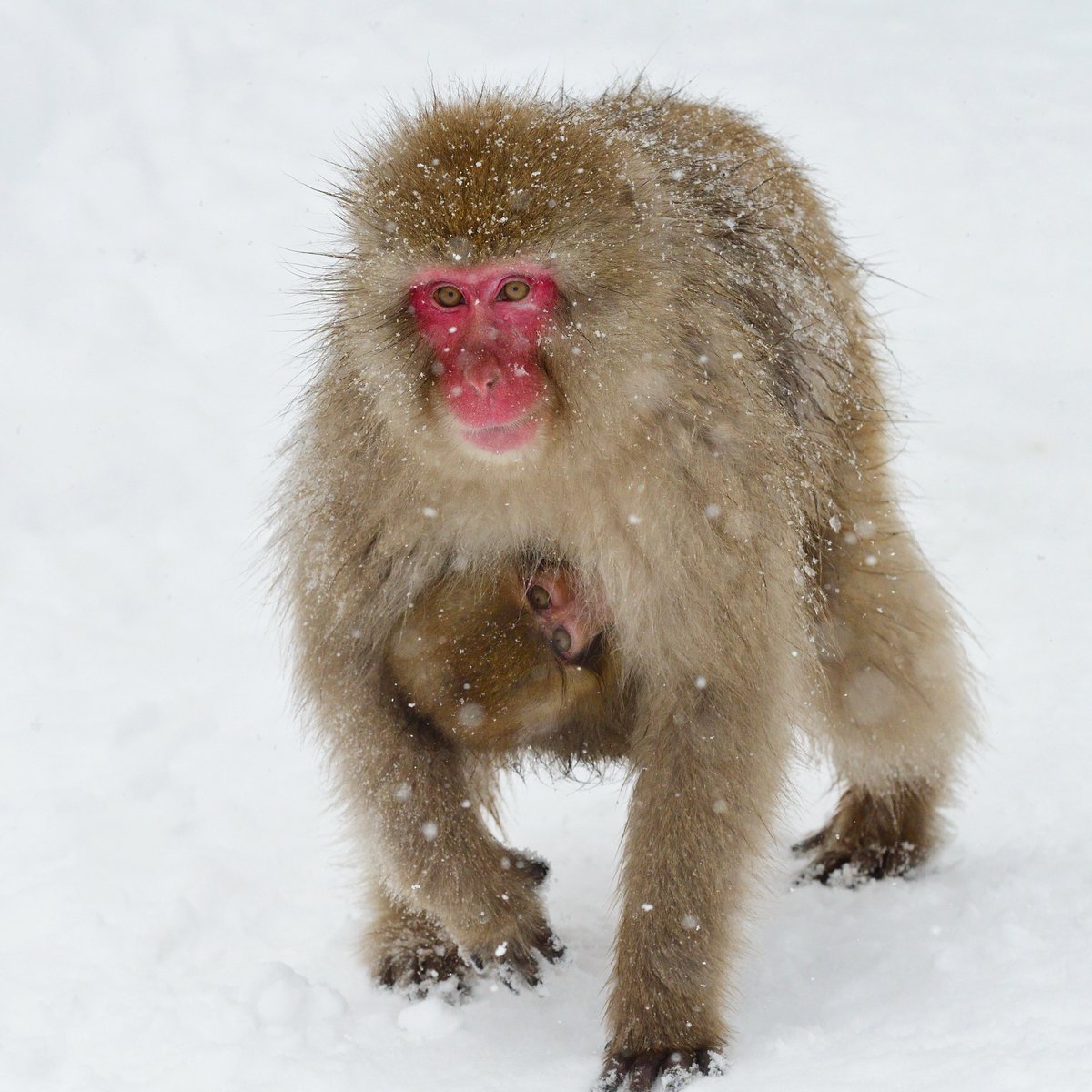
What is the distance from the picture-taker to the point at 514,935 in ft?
12.1

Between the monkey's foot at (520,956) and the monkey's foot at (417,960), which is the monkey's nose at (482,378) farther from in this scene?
the monkey's foot at (417,960)

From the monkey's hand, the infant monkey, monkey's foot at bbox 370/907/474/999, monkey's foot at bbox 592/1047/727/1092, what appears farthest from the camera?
monkey's foot at bbox 370/907/474/999

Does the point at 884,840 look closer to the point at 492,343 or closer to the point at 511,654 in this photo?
the point at 511,654

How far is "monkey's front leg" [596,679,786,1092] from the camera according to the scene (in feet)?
11.0

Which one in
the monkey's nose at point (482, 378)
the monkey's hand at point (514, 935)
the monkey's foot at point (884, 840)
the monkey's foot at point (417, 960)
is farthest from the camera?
the monkey's foot at point (884, 840)

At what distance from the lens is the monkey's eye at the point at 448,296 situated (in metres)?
3.08

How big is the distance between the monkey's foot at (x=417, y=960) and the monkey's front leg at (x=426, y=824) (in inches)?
8.9

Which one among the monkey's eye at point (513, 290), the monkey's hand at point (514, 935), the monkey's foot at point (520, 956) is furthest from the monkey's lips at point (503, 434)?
the monkey's foot at point (520, 956)

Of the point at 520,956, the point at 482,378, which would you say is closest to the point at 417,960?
the point at 520,956

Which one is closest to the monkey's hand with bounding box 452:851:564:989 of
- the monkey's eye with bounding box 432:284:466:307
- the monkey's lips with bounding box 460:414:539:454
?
the monkey's lips with bounding box 460:414:539:454

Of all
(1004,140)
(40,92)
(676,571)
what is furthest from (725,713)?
(1004,140)

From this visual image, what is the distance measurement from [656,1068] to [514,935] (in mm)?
518

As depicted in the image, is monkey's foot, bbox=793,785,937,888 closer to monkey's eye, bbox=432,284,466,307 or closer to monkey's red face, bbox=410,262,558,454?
monkey's red face, bbox=410,262,558,454

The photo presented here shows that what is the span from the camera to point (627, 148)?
3352 millimetres
